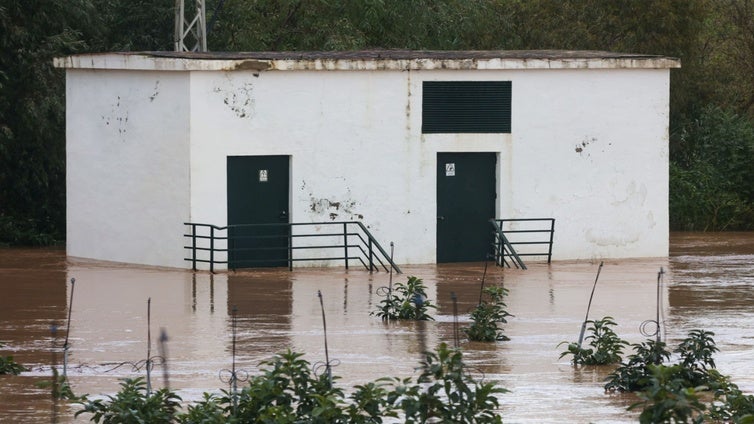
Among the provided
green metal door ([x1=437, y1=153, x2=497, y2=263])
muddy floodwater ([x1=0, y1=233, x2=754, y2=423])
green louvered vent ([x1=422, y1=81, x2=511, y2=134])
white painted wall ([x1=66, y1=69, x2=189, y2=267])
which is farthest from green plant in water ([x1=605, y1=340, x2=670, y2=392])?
green louvered vent ([x1=422, y1=81, x2=511, y2=134])

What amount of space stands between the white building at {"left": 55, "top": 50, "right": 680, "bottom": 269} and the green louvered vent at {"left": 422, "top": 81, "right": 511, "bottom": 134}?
3cm

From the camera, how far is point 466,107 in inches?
1160

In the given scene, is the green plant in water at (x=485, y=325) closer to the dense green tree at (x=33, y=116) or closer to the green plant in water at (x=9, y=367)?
the green plant in water at (x=9, y=367)

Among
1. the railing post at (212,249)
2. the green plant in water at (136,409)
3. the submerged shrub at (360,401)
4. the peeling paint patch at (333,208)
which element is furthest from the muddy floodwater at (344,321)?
the submerged shrub at (360,401)

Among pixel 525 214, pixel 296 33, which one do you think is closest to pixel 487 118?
pixel 525 214

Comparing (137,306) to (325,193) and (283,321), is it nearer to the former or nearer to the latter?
(283,321)

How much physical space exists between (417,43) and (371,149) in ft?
44.7

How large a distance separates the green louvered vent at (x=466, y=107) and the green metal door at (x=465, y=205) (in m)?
0.54

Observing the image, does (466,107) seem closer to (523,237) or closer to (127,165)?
(523,237)

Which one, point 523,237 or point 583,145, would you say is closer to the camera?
point 523,237

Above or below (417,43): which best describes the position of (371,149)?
below

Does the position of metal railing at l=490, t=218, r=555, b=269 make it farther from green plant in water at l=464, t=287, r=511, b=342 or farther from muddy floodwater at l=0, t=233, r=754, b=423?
green plant in water at l=464, t=287, r=511, b=342

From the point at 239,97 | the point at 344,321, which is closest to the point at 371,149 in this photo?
Answer: the point at 239,97

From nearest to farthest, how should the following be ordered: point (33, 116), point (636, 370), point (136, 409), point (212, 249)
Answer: point (136, 409)
point (636, 370)
point (212, 249)
point (33, 116)
